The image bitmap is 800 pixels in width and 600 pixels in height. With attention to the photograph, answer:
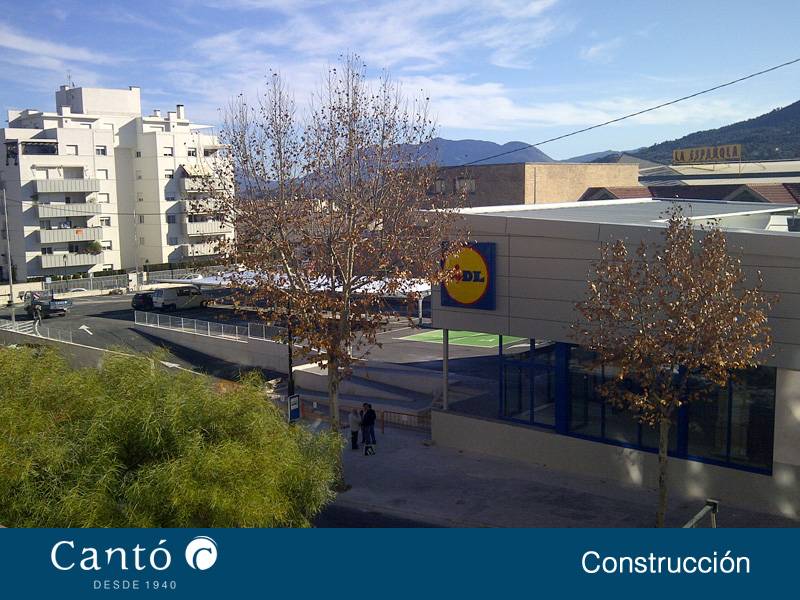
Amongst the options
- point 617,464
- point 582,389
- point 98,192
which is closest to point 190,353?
point 582,389

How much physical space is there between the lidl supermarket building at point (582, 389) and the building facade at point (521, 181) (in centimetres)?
3746

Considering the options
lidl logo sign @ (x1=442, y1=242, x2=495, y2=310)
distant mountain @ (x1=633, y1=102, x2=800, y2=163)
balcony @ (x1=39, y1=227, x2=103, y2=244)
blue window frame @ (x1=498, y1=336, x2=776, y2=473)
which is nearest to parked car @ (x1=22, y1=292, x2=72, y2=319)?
balcony @ (x1=39, y1=227, x2=103, y2=244)

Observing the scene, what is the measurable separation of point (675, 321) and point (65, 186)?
59413 millimetres

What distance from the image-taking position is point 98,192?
2589 inches

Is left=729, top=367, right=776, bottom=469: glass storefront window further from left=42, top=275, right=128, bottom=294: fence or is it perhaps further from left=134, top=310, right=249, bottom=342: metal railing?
left=42, top=275, right=128, bottom=294: fence

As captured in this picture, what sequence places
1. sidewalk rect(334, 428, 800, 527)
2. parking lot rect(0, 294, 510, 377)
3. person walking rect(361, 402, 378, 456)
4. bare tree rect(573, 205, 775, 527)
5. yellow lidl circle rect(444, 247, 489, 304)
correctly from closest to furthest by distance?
bare tree rect(573, 205, 775, 527) < sidewalk rect(334, 428, 800, 527) < yellow lidl circle rect(444, 247, 489, 304) < person walking rect(361, 402, 378, 456) < parking lot rect(0, 294, 510, 377)

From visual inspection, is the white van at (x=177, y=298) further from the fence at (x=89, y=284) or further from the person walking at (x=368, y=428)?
the person walking at (x=368, y=428)

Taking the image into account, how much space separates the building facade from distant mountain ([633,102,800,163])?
7130cm

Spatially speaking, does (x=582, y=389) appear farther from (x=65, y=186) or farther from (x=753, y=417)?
(x=65, y=186)

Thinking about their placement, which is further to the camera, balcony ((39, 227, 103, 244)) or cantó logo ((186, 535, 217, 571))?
balcony ((39, 227, 103, 244))

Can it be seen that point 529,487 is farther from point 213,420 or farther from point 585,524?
point 213,420

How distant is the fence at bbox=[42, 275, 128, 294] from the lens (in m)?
57.6

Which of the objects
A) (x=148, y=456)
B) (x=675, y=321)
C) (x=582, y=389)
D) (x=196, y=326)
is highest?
(x=675, y=321)

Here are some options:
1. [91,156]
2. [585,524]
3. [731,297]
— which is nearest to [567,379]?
[585,524]
